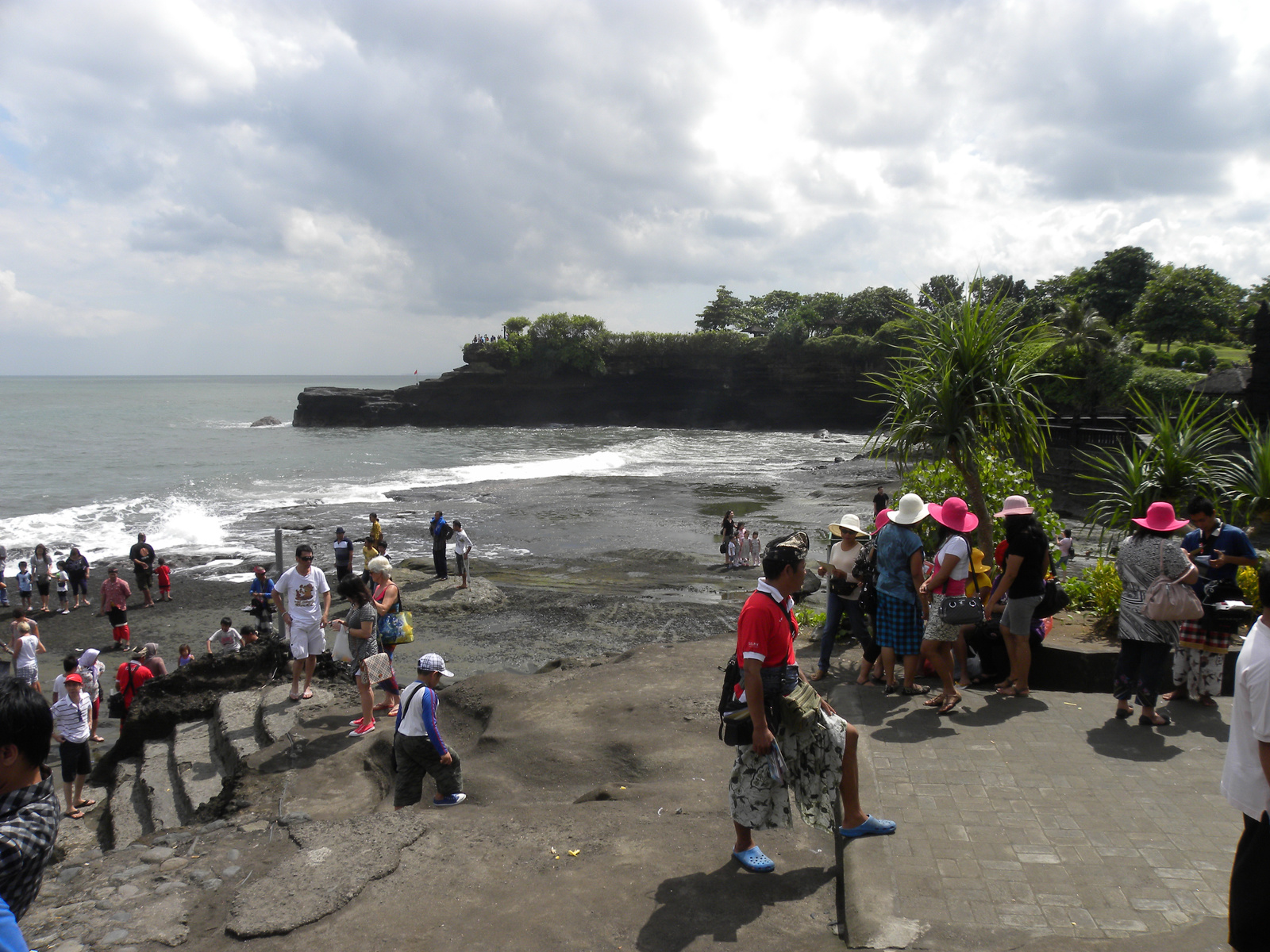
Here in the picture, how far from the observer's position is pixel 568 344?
74.8m

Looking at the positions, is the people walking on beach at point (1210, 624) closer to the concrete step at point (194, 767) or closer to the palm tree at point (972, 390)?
the palm tree at point (972, 390)

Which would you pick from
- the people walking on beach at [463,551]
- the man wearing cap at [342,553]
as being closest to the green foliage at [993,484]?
the people walking on beach at [463,551]

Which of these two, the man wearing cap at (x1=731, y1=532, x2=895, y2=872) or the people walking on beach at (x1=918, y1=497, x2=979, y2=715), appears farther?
the people walking on beach at (x1=918, y1=497, x2=979, y2=715)

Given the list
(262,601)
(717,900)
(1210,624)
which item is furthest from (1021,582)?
(262,601)

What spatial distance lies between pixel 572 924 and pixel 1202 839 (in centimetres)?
295

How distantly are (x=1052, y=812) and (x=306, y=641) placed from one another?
6.80 m

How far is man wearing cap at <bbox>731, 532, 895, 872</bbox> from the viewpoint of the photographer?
140 inches

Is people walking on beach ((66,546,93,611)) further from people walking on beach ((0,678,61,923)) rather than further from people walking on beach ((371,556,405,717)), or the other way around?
people walking on beach ((0,678,61,923))

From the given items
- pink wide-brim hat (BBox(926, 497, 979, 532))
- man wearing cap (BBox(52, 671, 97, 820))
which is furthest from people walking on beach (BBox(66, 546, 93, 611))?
pink wide-brim hat (BBox(926, 497, 979, 532))

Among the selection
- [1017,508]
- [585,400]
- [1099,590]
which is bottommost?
[1099,590]

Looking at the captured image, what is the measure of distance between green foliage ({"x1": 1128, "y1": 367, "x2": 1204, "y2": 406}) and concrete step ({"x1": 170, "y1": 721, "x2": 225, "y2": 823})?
37.5 meters

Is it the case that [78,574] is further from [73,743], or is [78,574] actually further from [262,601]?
[73,743]

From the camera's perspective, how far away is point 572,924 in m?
3.48

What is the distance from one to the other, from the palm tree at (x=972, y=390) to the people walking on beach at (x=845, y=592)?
4.03ft
